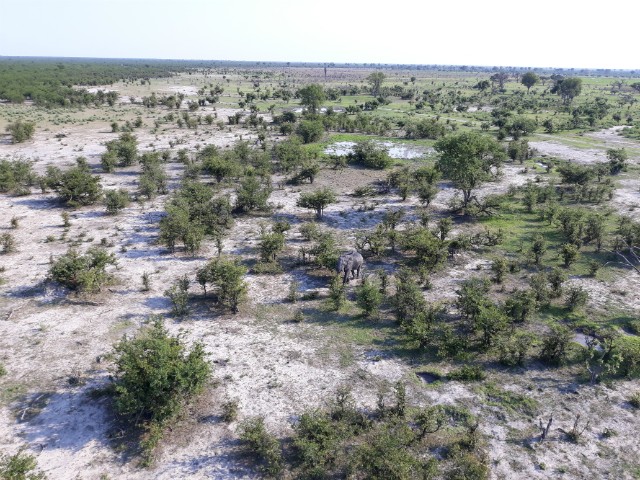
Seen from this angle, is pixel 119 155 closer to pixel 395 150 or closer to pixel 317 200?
pixel 317 200

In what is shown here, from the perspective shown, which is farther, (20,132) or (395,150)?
(395,150)

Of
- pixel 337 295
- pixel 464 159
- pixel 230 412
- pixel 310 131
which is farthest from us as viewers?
pixel 310 131

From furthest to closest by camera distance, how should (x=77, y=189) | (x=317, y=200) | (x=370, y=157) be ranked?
(x=370, y=157) → (x=77, y=189) → (x=317, y=200)

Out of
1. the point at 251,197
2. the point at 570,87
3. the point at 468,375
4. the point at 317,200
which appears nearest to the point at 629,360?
the point at 468,375

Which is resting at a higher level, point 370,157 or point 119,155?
point 119,155

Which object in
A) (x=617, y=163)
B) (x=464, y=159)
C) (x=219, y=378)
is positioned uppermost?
(x=464, y=159)

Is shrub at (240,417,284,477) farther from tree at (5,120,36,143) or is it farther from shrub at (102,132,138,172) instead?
tree at (5,120,36,143)

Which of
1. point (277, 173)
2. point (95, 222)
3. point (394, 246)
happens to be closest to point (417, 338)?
point (394, 246)

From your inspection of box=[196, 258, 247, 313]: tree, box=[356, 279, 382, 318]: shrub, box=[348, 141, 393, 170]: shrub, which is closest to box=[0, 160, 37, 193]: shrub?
box=[196, 258, 247, 313]: tree
